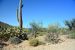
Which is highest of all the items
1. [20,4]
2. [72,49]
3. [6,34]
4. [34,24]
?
[20,4]

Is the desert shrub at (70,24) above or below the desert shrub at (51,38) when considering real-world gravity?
above

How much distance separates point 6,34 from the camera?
18719 mm

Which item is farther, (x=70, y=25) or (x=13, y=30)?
(x=70, y=25)

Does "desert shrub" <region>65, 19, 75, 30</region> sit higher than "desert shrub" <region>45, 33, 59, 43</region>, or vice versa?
"desert shrub" <region>65, 19, 75, 30</region>

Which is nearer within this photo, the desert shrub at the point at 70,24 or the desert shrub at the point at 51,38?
the desert shrub at the point at 51,38

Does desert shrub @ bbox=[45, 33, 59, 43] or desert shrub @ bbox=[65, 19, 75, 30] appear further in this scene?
desert shrub @ bbox=[65, 19, 75, 30]

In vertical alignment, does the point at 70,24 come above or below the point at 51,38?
above

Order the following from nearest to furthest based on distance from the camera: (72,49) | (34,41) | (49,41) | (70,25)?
(72,49) → (34,41) → (49,41) → (70,25)

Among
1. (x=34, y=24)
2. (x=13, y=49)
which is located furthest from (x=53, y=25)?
(x=13, y=49)

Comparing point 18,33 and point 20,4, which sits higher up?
point 20,4

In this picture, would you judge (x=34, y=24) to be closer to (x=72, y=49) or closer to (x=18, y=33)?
(x=18, y=33)

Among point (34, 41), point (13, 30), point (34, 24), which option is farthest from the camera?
point (34, 24)

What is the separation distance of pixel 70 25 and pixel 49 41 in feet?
60.0

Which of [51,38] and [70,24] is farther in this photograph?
[70,24]
